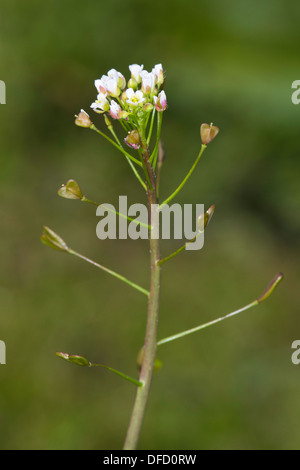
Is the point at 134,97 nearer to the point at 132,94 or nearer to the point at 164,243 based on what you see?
the point at 132,94

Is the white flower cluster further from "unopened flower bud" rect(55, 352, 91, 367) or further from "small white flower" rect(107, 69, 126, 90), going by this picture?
Result: "unopened flower bud" rect(55, 352, 91, 367)

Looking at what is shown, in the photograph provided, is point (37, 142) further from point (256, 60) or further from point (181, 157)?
point (256, 60)

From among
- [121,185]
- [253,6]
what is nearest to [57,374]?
[121,185]

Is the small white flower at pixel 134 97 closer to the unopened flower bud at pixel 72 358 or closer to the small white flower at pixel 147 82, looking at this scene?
the small white flower at pixel 147 82

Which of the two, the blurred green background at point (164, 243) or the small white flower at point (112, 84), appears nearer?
the small white flower at point (112, 84)

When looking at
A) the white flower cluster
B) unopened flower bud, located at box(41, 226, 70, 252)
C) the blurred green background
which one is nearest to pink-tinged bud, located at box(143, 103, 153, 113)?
the white flower cluster

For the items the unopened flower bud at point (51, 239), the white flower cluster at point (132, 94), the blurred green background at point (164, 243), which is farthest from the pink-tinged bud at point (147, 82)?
the blurred green background at point (164, 243)
